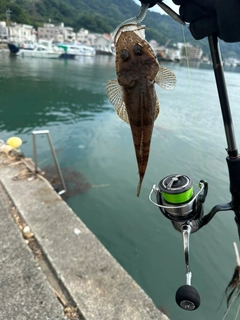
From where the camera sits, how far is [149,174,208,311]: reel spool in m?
1.67

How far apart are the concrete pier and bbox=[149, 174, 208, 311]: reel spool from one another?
3.94 feet

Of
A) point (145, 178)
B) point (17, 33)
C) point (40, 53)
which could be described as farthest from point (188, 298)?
point (17, 33)

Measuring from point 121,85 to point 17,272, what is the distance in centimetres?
244

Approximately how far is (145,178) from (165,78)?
642cm

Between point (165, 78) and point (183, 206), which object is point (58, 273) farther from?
point (165, 78)

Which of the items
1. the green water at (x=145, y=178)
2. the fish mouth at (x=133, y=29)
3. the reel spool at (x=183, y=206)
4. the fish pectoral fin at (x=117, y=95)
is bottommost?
the green water at (x=145, y=178)

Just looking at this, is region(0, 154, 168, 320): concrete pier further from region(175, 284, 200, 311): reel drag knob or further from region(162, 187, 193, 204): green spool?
region(162, 187, 193, 204): green spool

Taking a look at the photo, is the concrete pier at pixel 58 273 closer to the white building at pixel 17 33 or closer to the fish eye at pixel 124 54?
the fish eye at pixel 124 54

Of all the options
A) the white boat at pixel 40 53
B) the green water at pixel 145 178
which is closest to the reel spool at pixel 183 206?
the green water at pixel 145 178

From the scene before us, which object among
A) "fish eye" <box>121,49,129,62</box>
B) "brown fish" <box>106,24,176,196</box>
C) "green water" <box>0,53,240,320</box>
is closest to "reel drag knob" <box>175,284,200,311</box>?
"brown fish" <box>106,24,176,196</box>

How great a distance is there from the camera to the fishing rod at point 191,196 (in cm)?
163

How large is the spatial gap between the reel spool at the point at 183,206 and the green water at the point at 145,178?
7.68 ft

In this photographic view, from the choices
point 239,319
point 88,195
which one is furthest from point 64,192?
point 239,319

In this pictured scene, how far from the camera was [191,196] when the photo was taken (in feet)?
6.13
